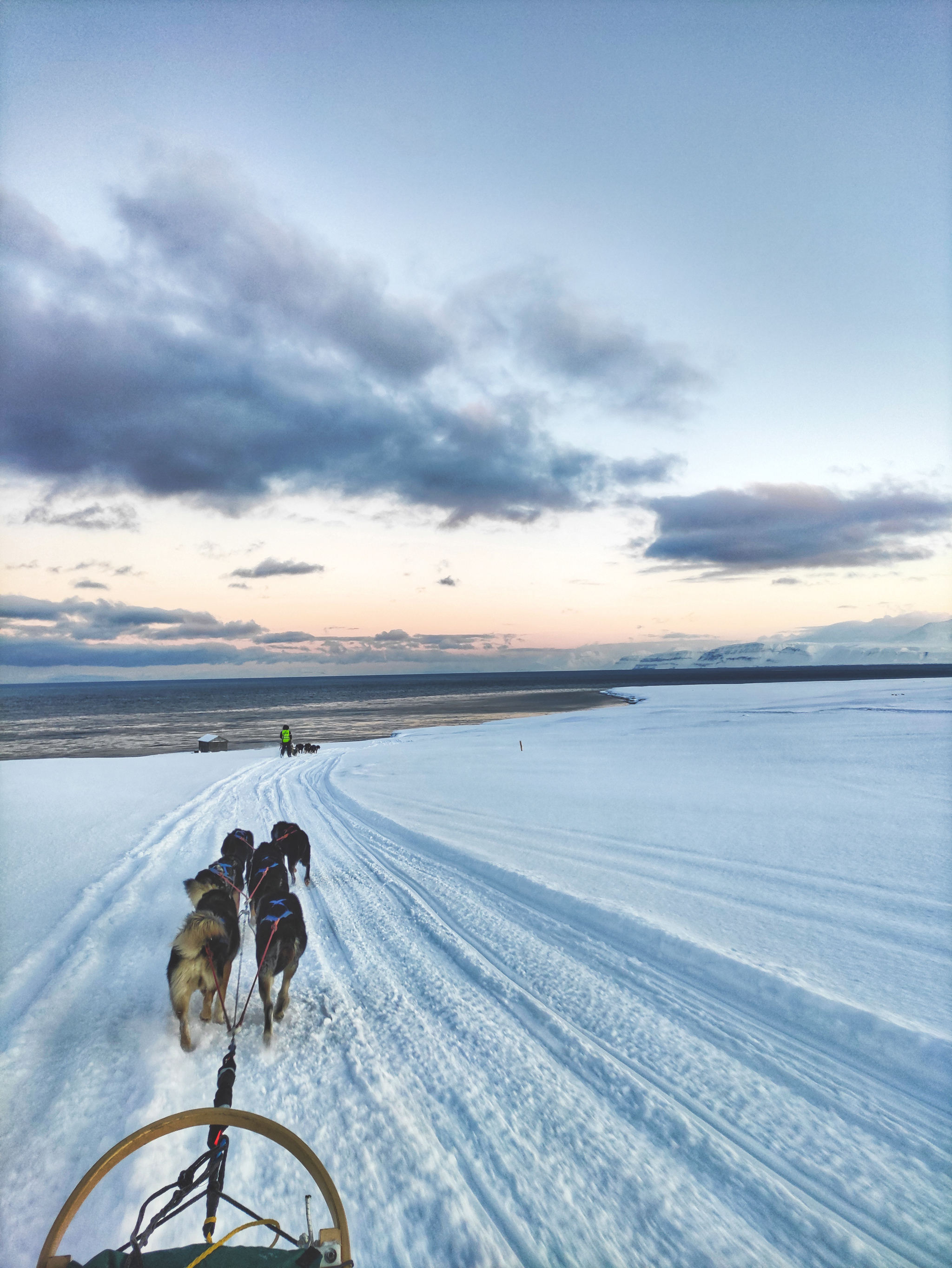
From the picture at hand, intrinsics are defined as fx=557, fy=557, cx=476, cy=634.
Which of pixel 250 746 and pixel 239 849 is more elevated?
pixel 239 849

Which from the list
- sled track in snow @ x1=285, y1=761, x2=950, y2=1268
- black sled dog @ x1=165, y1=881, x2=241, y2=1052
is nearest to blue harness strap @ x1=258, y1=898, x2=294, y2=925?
black sled dog @ x1=165, y1=881, x2=241, y2=1052

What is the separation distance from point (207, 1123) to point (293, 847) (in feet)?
19.6

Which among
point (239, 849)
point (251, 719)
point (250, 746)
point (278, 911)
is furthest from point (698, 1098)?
point (251, 719)

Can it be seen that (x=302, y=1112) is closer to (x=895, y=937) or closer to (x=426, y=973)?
(x=426, y=973)

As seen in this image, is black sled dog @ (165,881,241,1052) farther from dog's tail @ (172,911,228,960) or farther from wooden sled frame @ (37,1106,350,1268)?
wooden sled frame @ (37,1106,350,1268)

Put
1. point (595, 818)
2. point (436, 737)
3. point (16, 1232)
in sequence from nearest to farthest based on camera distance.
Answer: point (16, 1232) → point (595, 818) → point (436, 737)

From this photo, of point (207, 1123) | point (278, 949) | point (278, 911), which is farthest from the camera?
point (278, 911)

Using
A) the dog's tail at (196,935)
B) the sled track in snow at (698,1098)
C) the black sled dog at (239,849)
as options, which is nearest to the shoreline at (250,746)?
the black sled dog at (239,849)

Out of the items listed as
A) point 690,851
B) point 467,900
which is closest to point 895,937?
point 690,851

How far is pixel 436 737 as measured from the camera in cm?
2769

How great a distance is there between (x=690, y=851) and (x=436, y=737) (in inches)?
820

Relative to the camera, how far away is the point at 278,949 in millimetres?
4129

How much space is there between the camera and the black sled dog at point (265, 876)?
5.28 meters

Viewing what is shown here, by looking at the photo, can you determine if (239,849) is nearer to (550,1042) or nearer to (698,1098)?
(550,1042)
